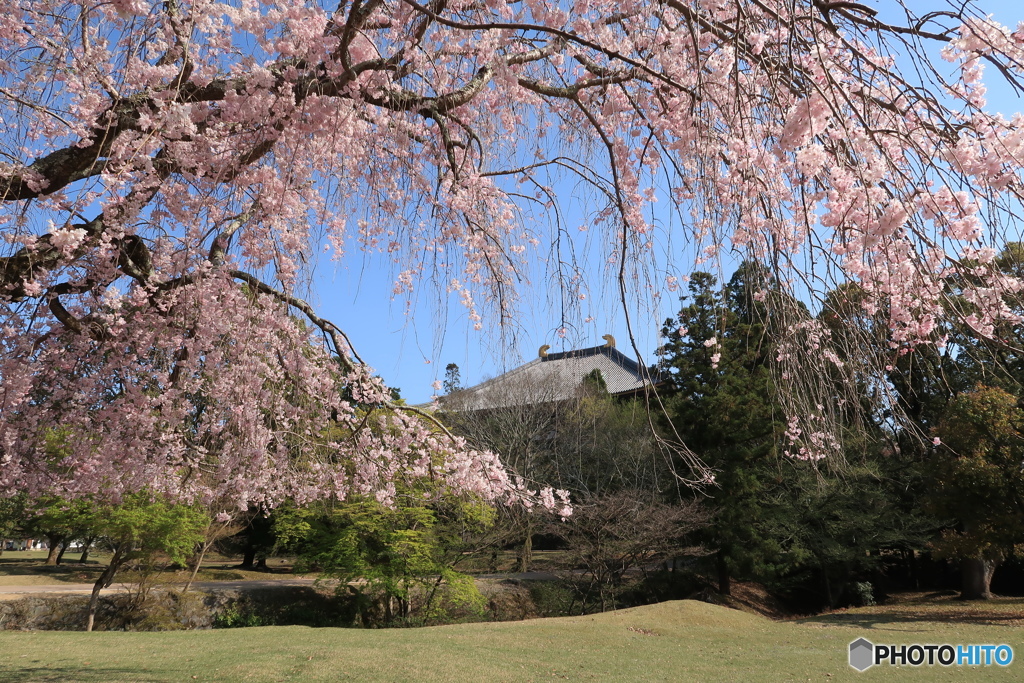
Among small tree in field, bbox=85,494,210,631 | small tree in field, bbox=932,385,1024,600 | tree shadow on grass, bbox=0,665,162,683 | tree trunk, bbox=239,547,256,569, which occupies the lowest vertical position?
tree trunk, bbox=239,547,256,569

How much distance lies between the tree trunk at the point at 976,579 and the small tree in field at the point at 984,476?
10.8ft

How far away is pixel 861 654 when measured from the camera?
771 centimetres

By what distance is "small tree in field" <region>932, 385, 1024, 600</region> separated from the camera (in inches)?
368

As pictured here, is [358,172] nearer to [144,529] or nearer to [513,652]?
[513,652]

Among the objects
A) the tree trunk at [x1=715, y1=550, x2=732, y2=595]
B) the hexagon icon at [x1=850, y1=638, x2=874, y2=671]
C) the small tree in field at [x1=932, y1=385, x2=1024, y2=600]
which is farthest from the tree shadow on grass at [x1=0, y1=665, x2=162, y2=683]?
the tree trunk at [x1=715, y1=550, x2=732, y2=595]

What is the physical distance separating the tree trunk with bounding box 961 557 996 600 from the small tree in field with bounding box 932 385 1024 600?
10.8ft

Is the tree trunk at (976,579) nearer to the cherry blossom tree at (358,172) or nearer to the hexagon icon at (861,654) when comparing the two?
the hexagon icon at (861,654)

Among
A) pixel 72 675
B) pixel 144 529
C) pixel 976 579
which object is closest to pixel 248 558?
pixel 144 529

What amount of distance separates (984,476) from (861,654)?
3621 mm

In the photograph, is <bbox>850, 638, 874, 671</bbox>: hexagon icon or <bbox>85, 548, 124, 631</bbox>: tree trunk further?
<bbox>85, 548, 124, 631</bbox>: tree trunk

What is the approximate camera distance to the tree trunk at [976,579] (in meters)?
12.7

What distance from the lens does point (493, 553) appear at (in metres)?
14.1

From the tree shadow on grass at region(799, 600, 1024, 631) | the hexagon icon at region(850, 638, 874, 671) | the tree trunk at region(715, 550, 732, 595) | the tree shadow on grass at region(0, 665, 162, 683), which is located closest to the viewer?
the tree shadow on grass at region(0, 665, 162, 683)

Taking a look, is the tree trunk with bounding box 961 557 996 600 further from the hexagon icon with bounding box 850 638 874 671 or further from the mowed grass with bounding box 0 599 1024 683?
the hexagon icon with bounding box 850 638 874 671
